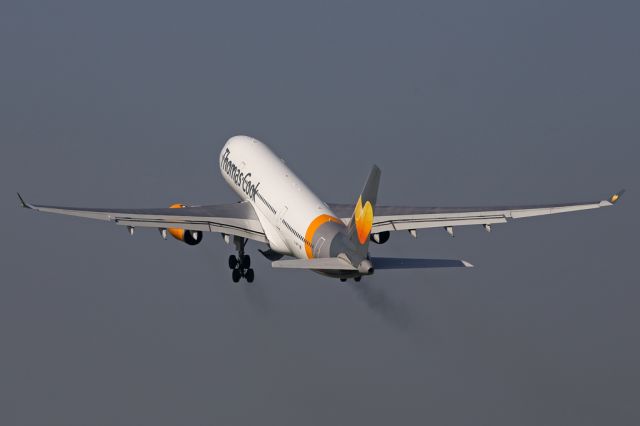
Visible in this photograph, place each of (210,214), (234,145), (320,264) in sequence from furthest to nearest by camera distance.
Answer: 1. (234,145)
2. (210,214)
3. (320,264)

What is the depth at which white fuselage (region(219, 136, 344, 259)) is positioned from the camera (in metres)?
90.4

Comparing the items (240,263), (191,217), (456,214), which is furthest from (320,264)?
(240,263)

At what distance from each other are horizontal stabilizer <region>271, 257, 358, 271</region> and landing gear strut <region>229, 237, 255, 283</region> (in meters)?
13.3

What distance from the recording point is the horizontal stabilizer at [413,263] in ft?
276

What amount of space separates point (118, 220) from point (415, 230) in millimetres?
15702

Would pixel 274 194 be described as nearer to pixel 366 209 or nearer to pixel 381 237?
pixel 381 237

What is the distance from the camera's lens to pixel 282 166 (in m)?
99.0

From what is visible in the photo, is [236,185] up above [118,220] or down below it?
above

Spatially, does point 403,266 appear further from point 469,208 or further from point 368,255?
point 469,208

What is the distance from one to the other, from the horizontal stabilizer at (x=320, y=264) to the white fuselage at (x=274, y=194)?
332 centimetres

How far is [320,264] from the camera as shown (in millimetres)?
83750

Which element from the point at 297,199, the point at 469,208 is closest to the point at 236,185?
the point at 297,199

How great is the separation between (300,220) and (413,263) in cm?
816

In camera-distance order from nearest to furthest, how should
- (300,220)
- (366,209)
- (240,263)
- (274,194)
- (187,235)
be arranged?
1. (366,209)
2. (300,220)
3. (274,194)
4. (187,235)
5. (240,263)
